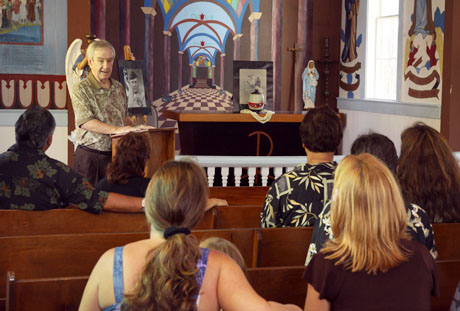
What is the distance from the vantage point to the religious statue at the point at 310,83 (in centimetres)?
1157

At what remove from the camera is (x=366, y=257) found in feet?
6.77

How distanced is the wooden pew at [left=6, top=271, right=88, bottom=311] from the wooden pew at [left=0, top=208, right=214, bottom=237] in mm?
1001

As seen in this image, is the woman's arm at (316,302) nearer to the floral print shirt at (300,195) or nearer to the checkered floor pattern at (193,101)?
the floral print shirt at (300,195)

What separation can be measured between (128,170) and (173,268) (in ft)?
6.59

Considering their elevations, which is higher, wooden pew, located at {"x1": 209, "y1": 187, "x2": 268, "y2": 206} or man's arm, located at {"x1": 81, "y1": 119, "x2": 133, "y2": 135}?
man's arm, located at {"x1": 81, "y1": 119, "x2": 133, "y2": 135}

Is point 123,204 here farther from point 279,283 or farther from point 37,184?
point 279,283

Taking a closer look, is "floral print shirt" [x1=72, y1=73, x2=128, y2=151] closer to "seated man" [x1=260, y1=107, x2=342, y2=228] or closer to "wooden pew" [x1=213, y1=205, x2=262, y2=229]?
"wooden pew" [x1=213, y1=205, x2=262, y2=229]

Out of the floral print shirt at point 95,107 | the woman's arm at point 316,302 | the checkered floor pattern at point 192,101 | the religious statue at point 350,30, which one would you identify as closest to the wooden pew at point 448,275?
the woman's arm at point 316,302

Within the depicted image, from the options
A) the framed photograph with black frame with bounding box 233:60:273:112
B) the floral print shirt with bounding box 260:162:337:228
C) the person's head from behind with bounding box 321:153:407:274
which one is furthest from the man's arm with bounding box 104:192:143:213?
the framed photograph with black frame with bounding box 233:60:273:112

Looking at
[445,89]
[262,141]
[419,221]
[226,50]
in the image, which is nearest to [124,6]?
[226,50]

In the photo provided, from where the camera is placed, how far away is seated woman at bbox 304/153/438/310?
6.76 feet

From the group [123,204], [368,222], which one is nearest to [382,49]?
[123,204]

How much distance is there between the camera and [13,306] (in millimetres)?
2260

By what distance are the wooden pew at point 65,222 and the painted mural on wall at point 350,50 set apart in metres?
8.37
